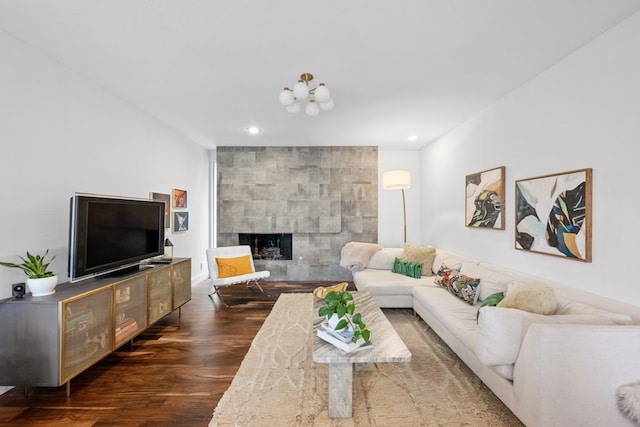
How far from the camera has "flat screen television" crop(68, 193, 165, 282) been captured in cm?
218

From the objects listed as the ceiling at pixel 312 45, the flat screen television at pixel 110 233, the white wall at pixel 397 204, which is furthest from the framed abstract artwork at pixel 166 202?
the white wall at pixel 397 204

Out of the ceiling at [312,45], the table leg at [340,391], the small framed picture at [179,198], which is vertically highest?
the ceiling at [312,45]

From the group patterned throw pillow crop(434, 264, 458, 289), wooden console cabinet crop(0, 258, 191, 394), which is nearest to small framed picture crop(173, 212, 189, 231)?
wooden console cabinet crop(0, 258, 191, 394)

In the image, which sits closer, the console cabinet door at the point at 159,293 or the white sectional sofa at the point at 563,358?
the white sectional sofa at the point at 563,358

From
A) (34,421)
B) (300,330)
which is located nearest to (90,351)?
(34,421)

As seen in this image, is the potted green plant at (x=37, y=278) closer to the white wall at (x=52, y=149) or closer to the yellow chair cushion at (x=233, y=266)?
the white wall at (x=52, y=149)

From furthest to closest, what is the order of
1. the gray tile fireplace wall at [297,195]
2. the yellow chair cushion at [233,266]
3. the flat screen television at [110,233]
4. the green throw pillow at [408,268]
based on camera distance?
the gray tile fireplace wall at [297,195]
the yellow chair cushion at [233,266]
the green throw pillow at [408,268]
the flat screen television at [110,233]

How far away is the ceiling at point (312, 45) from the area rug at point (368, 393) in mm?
2494

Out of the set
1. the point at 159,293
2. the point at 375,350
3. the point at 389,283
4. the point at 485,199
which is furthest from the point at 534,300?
the point at 159,293

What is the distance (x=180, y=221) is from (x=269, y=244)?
5.45 ft

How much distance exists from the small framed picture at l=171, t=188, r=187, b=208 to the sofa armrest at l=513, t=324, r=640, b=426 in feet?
14.6

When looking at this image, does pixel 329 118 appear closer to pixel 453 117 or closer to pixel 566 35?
pixel 453 117

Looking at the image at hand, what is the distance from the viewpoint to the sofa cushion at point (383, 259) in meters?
4.23

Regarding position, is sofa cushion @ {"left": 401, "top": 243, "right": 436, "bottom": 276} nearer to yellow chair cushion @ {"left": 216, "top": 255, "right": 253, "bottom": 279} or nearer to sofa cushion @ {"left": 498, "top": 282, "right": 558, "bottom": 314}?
sofa cushion @ {"left": 498, "top": 282, "right": 558, "bottom": 314}
